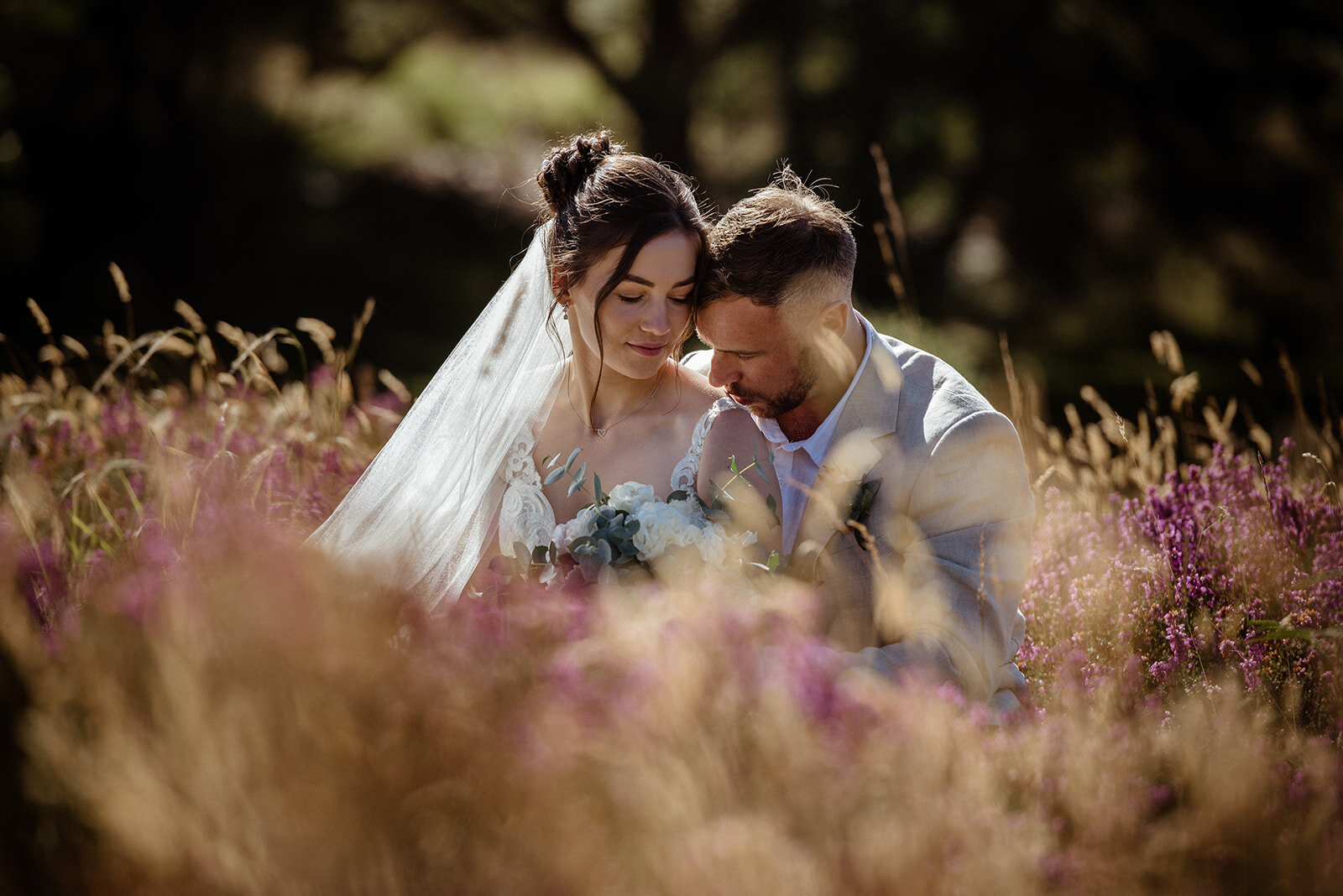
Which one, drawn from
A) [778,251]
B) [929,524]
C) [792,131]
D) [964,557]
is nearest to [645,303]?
[778,251]

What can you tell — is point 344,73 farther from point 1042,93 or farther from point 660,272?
point 660,272

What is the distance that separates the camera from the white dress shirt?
2816 mm

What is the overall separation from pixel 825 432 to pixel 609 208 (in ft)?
3.17

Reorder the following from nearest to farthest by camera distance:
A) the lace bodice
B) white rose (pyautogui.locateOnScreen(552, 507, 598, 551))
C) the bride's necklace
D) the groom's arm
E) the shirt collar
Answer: the groom's arm < white rose (pyautogui.locateOnScreen(552, 507, 598, 551)) < the shirt collar < the lace bodice < the bride's necklace

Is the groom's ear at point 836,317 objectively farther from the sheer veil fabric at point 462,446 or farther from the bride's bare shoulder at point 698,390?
the sheer veil fabric at point 462,446

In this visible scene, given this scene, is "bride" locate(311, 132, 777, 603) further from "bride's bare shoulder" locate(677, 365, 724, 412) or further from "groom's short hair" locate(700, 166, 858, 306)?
"groom's short hair" locate(700, 166, 858, 306)

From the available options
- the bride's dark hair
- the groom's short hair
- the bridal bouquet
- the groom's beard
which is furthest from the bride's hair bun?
the bridal bouquet

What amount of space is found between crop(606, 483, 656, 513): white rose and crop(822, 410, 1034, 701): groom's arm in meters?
0.67

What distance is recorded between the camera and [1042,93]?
9.77m

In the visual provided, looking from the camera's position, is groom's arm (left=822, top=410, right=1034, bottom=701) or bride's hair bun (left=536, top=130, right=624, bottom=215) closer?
groom's arm (left=822, top=410, right=1034, bottom=701)

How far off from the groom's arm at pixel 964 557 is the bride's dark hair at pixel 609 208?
97cm

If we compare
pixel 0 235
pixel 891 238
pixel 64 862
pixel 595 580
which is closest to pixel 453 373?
pixel 595 580

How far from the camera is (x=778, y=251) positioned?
9.30ft

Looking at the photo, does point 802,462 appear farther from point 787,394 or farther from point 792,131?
point 792,131
